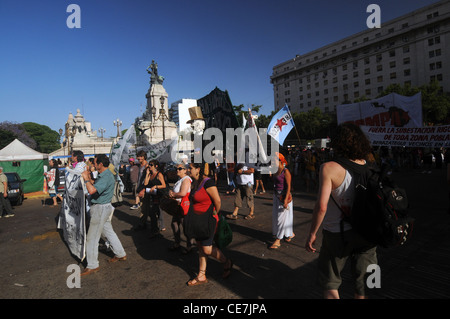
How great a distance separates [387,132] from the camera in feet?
35.0

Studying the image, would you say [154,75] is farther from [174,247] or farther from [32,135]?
[32,135]

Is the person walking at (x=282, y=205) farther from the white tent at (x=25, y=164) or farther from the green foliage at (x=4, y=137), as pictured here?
the green foliage at (x=4, y=137)

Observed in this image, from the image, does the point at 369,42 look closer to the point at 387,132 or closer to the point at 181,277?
the point at 387,132

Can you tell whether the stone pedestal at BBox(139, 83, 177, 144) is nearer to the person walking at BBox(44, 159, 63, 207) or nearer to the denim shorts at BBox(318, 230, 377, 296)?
the person walking at BBox(44, 159, 63, 207)

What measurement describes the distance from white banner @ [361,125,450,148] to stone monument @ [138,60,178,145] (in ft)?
79.5

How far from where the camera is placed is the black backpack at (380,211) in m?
2.02

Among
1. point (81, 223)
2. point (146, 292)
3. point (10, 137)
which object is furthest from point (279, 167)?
point (10, 137)

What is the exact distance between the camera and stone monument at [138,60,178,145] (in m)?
34.8

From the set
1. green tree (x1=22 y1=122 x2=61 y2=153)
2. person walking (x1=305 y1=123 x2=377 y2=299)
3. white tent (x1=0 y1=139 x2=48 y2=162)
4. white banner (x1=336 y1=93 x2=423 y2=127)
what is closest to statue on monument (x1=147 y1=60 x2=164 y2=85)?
white tent (x1=0 y1=139 x2=48 y2=162)

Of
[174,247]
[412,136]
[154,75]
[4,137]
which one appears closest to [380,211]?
[174,247]

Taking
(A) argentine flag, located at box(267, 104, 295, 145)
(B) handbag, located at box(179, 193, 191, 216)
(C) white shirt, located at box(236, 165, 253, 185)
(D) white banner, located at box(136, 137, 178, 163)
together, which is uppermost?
(A) argentine flag, located at box(267, 104, 295, 145)

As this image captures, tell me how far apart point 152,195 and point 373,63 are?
7122 cm

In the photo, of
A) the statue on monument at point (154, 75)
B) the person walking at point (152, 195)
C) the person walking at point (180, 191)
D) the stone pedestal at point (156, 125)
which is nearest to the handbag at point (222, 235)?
the person walking at point (180, 191)

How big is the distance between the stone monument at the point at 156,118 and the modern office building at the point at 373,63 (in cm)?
4649
